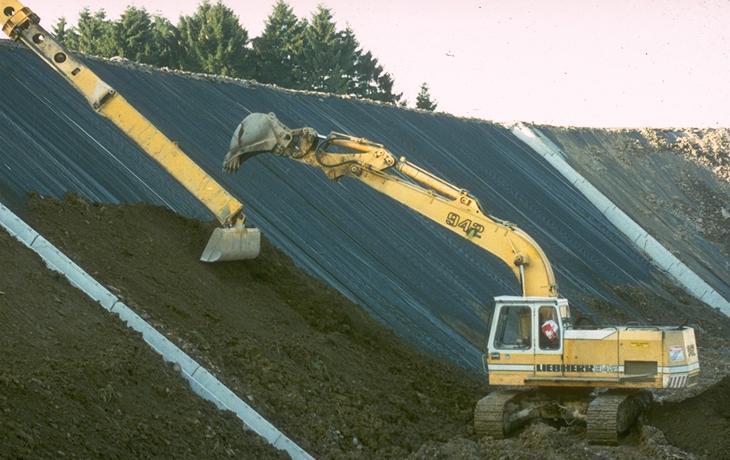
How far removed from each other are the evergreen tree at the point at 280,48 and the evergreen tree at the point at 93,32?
7.57 meters

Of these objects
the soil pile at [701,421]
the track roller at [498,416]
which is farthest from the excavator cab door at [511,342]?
the soil pile at [701,421]

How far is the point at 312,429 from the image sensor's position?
558 inches

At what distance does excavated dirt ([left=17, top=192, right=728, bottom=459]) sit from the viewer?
14523mm

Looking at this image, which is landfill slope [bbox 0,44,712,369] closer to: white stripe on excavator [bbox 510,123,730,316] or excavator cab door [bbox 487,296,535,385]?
white stripe on excavator [bbox 510,123,730,316]

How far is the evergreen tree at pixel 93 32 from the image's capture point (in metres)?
59.9

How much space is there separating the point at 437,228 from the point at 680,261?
1405 cm

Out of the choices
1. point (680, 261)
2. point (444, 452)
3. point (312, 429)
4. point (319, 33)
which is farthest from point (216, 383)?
point (319, 33)

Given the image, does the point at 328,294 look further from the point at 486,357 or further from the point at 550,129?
the point at 550,129

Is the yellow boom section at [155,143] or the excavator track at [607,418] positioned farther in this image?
the yellow boom section at [155,143]

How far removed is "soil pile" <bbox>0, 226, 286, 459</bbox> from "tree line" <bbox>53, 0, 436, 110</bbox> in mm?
45222

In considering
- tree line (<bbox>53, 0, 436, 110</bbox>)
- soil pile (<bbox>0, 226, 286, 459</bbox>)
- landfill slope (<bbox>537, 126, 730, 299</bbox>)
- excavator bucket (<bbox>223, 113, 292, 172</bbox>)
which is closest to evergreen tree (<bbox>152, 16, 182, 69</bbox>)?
Result: tree line (<bbox>53, 0, 436, 110</bbox>)

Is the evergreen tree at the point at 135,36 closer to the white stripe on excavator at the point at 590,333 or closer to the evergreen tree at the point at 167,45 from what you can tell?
the evergreen tree at the point at 167,45

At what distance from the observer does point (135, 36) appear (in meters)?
58.3

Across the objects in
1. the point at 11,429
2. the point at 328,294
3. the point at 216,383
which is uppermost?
the point at 328,294
